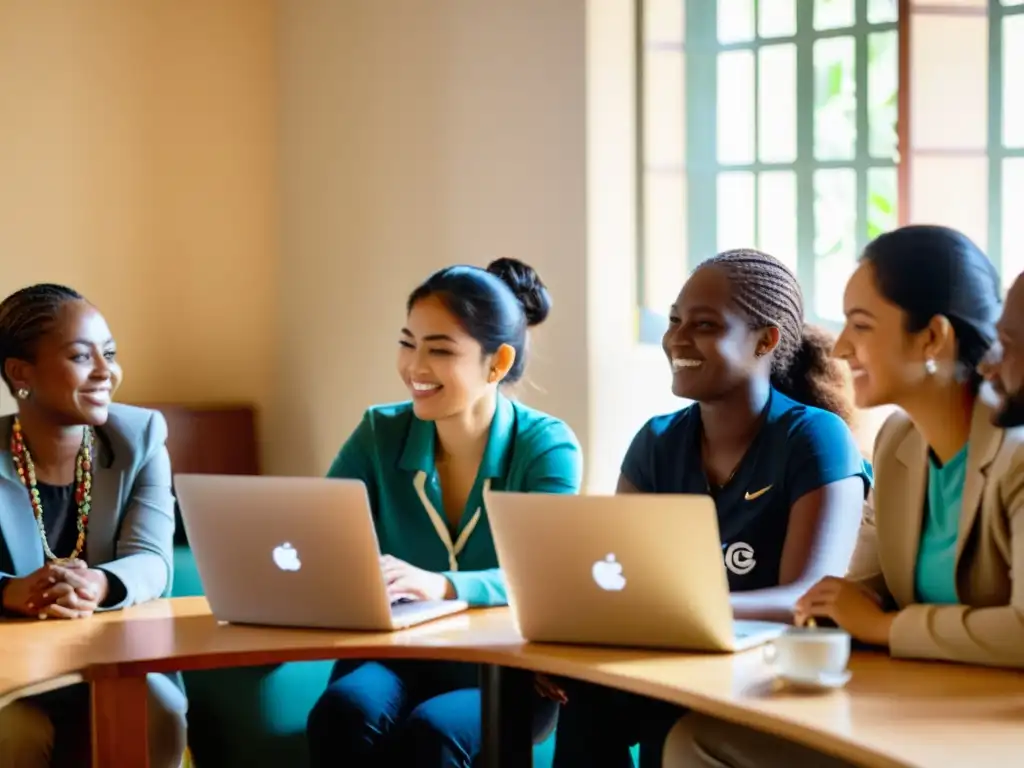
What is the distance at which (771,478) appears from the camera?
2.55m

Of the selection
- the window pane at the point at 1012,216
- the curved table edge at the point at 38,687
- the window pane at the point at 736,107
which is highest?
the window pane at the point at 736,107

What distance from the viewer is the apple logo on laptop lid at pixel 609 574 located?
2.12 metres

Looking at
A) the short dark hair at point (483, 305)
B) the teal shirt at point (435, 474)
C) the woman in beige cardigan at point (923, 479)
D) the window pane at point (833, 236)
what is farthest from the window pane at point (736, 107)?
the woman in beige cardigan at point (923, 479)

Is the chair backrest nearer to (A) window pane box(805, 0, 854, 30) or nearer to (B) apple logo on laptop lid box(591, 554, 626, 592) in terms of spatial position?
(A) window pane box(805, 0, 854, 30)

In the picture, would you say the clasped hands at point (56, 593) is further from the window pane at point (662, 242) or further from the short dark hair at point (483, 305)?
the window pane at point (662, 242)

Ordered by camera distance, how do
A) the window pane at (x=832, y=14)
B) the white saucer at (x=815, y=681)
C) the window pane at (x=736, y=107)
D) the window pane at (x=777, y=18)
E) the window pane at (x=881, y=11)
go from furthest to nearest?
the window pane at (x=736, y=107)
the window pane at (x=777, y=18)
the window pane at (x=832, y=14)
the window pane at (x=881, y=11)
the white saucer at (x=815, y=681)

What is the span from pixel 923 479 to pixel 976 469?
129 mm

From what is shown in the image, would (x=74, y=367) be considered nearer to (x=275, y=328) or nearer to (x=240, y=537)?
(x=240, y=537)

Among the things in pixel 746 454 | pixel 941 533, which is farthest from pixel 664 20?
pixel 941 533

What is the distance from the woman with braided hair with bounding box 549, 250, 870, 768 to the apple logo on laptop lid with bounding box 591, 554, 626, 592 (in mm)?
319

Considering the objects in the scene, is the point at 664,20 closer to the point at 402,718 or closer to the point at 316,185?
the point at 316,185

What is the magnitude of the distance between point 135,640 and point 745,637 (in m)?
0.90

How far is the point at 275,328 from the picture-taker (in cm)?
479

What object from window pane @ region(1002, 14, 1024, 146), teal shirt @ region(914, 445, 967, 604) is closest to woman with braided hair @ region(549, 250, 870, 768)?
teal shirt @ region(914, 445, 967, 604)
